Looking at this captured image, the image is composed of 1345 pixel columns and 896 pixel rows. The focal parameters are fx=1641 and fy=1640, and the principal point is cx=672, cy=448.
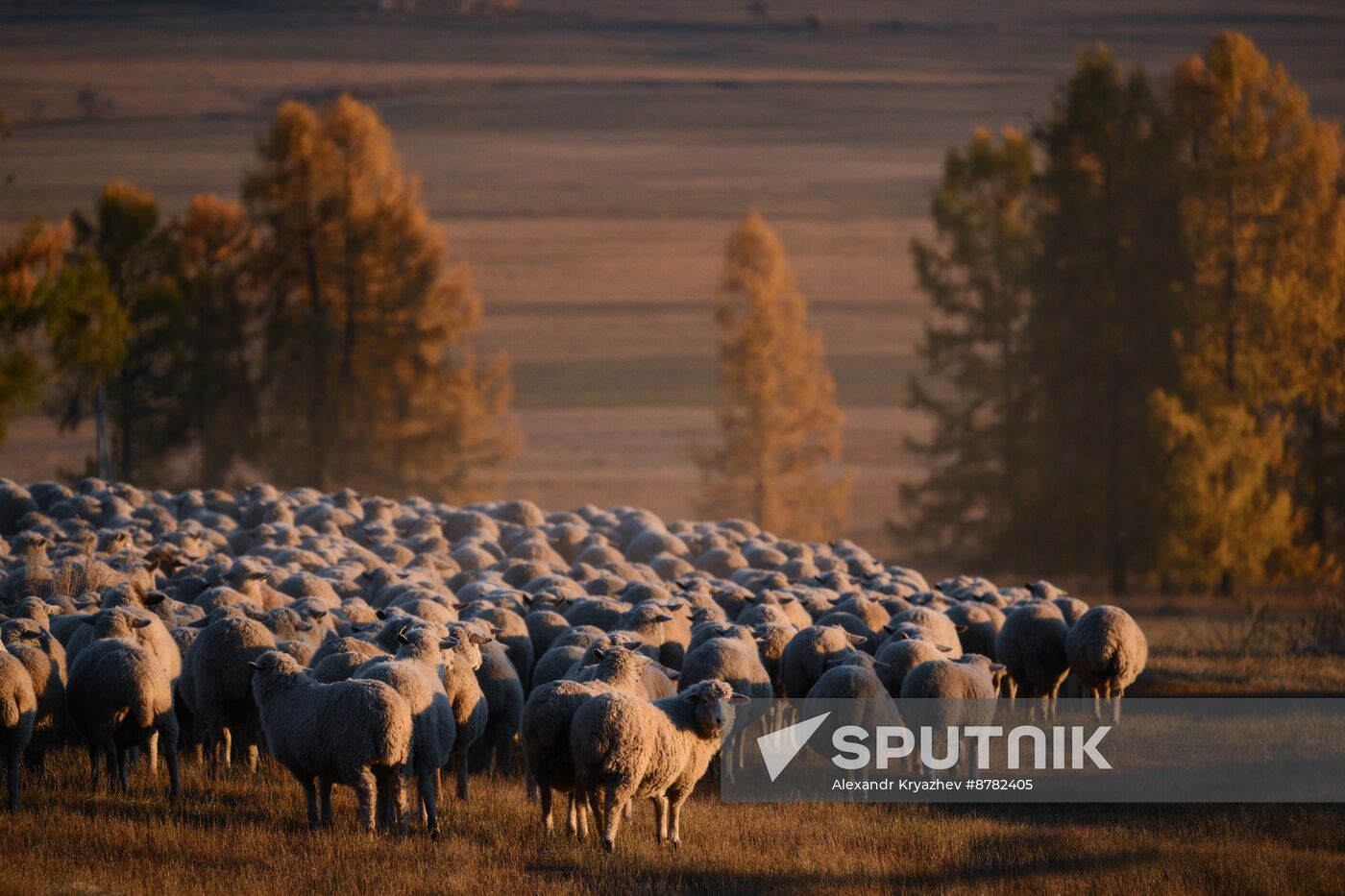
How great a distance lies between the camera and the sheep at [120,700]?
15.0m

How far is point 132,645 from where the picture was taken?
15.3m

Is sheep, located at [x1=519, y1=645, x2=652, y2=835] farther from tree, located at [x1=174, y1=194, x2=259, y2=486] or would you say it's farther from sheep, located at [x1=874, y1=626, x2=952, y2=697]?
tree, located at [x1=174, y1=194, x2=259, y2=486]

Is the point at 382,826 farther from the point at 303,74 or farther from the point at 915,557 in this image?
the point at 303,74

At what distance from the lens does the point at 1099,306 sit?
1877 inches

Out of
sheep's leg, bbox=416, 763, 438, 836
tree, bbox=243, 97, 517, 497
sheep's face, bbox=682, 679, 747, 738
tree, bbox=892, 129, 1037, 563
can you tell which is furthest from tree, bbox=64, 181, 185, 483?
sheep's face, bbox=682, 679, 747, 738

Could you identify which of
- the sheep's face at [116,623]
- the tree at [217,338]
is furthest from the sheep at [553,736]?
the tree at [217,338]

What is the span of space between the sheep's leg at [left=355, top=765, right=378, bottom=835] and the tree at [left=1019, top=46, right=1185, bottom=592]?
35473 mm

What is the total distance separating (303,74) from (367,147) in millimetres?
127239

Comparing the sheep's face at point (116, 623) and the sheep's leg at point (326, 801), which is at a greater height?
the sheep's face at point (116, 623)

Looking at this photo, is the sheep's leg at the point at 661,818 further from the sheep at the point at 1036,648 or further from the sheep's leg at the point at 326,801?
the sheep at the point at 1036,648

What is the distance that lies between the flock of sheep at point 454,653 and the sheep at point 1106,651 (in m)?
0.03

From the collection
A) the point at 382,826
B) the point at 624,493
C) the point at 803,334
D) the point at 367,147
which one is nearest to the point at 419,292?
the point at 367,147

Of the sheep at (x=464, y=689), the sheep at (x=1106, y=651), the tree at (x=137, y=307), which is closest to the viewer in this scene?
the sheep at (x=464, y=689)

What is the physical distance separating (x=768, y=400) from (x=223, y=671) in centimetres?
4839
